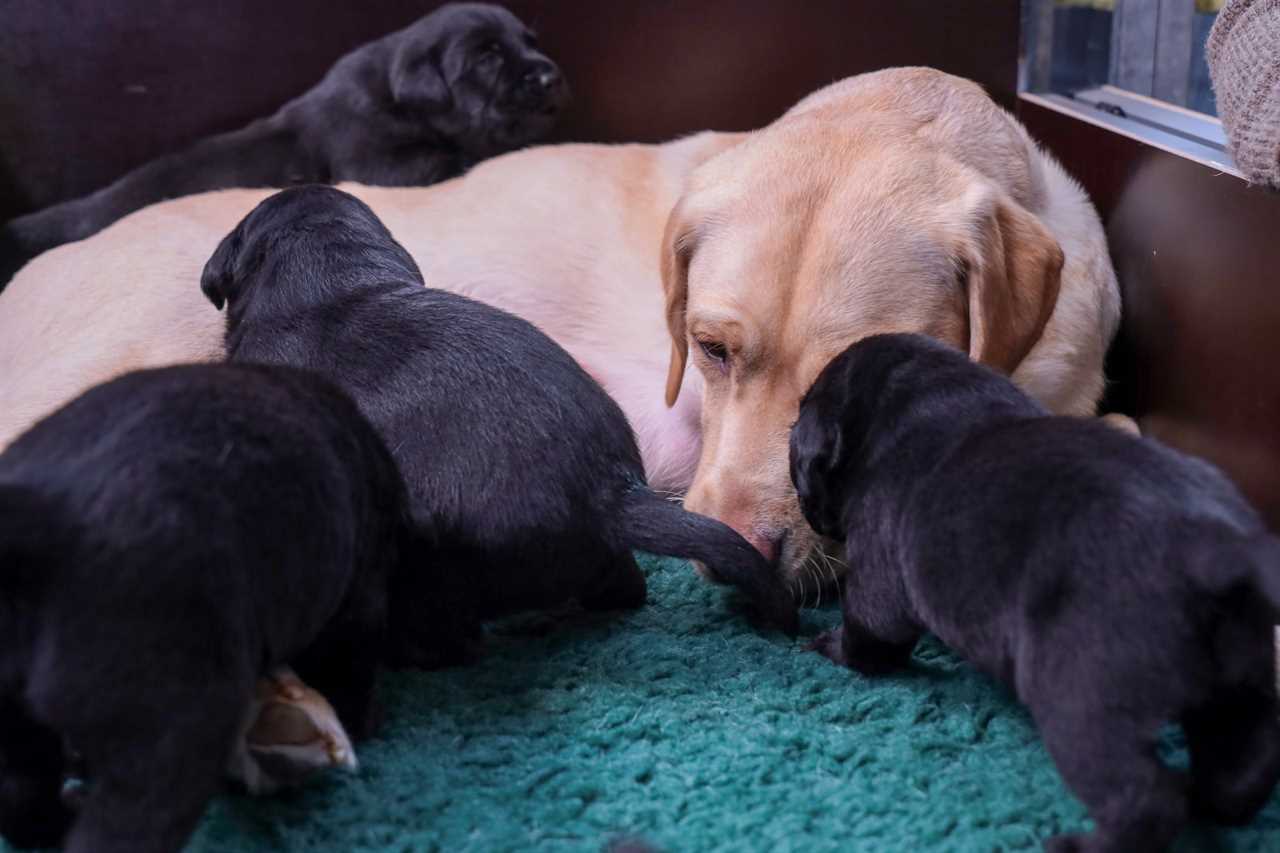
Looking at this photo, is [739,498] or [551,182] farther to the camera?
[551,182]

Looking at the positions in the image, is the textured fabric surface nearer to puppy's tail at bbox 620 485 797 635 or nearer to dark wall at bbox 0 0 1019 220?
puppy's tail at bbox 620 485 797 635

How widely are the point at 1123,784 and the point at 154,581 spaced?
4.09 feet

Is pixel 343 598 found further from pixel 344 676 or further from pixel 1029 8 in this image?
pixel 1029 8

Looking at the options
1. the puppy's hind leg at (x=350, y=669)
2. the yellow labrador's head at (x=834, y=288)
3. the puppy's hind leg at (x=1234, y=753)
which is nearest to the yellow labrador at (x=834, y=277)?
the yellow labrador's head at (x=834, y=288)

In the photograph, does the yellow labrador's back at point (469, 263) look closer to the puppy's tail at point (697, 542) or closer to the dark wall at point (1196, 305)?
the puppy's tail at point (697, 542)

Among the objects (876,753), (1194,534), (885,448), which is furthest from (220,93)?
(1194,534)

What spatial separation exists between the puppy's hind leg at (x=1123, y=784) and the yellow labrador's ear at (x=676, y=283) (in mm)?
1532

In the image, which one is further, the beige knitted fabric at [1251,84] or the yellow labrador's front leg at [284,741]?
the beige knitted fabric at [1251,84]

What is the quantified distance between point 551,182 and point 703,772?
86.8 inches

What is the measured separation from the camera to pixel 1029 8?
13.4 ft

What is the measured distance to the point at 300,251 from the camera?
107 inches

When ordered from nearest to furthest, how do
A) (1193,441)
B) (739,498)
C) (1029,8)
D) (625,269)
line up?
1. (739,498)
2. (1193,441)
3. (625,269)
4. (1029,8)

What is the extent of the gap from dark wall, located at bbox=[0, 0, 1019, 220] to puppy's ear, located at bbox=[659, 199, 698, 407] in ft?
4.41

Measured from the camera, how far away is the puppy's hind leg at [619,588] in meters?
2.49
